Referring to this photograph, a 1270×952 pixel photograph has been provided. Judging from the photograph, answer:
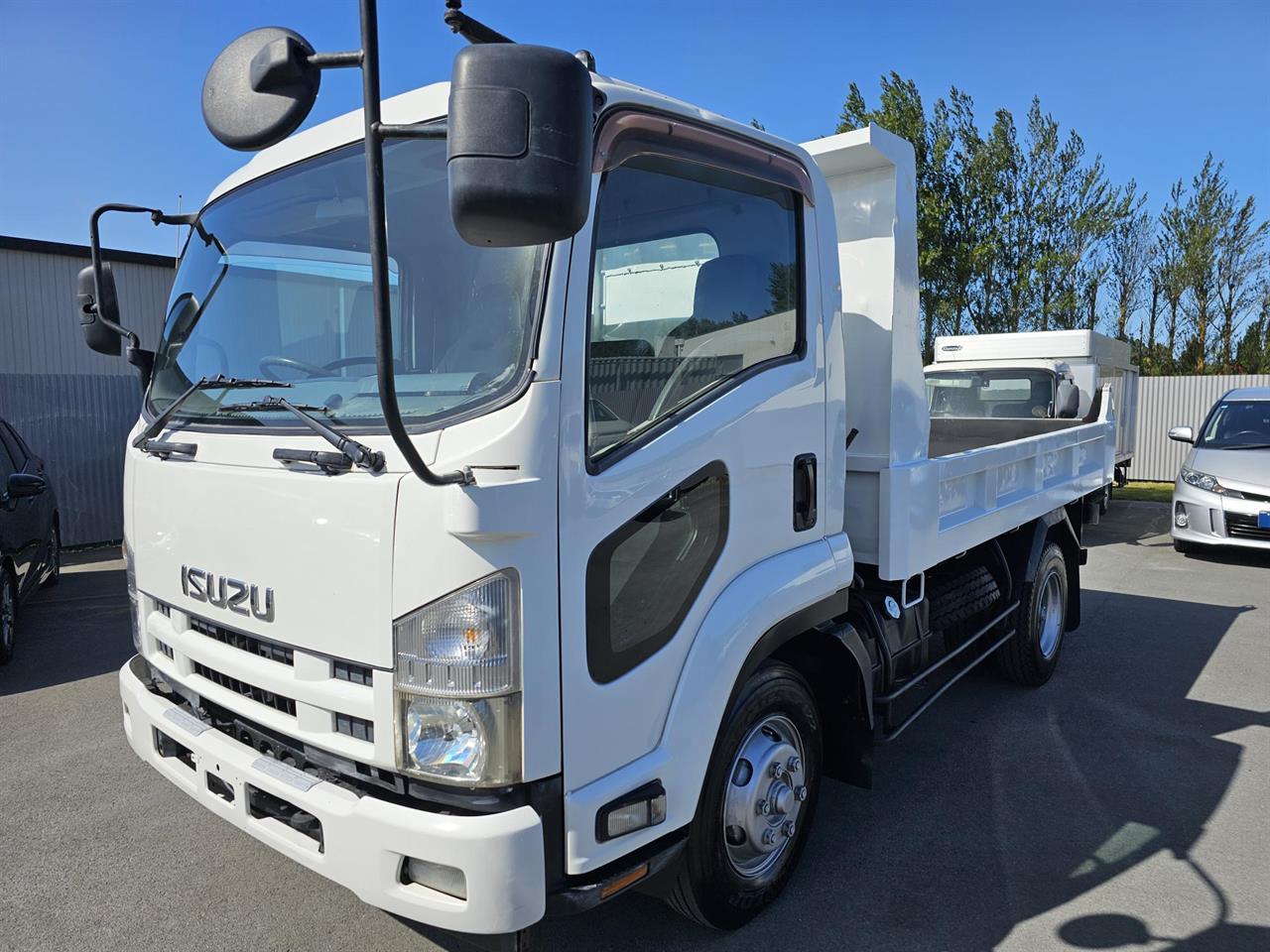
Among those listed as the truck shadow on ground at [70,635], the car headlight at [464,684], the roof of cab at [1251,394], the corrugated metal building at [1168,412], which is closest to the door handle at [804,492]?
the car headlight at [464,684]

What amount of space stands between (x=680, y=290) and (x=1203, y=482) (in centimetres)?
907

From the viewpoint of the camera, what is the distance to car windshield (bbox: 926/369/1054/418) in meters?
10.2

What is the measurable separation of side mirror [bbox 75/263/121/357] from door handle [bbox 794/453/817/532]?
97.6 inches

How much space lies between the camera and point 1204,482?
940cm

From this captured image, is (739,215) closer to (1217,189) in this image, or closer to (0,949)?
(0,949)

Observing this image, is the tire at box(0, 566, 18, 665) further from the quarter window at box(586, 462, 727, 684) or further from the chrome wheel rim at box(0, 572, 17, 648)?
the quarter window at box(586, 462, 727, 684)

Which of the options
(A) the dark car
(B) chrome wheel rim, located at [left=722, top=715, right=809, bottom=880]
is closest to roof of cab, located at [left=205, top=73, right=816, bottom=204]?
(B) chrome wheel rim, located at [left=722, top=715, right=809, bottom=880]

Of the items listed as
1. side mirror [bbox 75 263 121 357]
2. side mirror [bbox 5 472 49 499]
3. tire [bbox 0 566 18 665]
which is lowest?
tire [bbox 0 566 18 665]

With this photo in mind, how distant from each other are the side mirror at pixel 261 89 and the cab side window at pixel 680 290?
0.73m

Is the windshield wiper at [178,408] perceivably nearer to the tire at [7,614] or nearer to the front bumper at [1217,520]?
the tire at [7,614]

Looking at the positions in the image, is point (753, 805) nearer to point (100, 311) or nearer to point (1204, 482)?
point (100, 311)

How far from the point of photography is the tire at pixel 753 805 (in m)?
2.61

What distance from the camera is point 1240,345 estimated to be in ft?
74.1

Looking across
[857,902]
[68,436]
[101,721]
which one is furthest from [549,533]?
[68,436]
